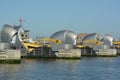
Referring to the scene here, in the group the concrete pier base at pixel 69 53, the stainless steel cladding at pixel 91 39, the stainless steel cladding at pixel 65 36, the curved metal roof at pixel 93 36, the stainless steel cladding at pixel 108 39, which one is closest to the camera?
the concrete pier base at pixel 69 53

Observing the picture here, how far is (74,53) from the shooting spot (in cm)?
8000

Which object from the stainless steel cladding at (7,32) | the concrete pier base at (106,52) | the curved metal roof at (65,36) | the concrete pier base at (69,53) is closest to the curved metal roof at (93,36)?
the concrete pier base at (106,52)

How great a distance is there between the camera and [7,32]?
79.4 meters

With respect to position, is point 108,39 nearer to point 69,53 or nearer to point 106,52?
point 106,52

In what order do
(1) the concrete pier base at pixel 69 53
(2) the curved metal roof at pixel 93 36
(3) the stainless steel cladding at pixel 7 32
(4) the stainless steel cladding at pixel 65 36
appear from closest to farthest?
(3) the stainless steel cladding at pixel 7 32 < (1) the concrete pier base at pixel 69 53 < (4) the stainless steel cladding at pixel 65 36 < (2) the curved metal roof at pixel 93 36

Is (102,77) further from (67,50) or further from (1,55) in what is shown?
(67,50)

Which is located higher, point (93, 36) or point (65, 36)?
A: point (93, 36)

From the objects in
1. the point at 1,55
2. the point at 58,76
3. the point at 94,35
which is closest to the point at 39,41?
the point at 94,35

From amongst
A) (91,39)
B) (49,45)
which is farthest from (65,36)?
(91,39)

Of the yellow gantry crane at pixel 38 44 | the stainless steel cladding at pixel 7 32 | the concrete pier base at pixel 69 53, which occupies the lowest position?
the concrete pier base at pixel 69 53

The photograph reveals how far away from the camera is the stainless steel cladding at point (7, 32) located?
79.4m

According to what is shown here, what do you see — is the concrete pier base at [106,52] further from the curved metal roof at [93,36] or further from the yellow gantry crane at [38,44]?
the yellow gantry crane at [38,44]

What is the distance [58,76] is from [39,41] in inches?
A: 1907

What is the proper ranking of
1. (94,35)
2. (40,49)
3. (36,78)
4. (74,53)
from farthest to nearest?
(94,35) < (40,49) < (74,53) < (36,78)
